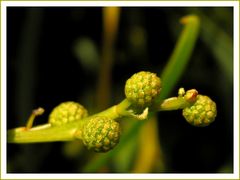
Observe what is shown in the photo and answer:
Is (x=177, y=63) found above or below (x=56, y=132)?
above

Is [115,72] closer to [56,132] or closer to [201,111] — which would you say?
[56,132]

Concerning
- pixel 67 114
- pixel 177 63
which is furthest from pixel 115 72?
pixel 67 114

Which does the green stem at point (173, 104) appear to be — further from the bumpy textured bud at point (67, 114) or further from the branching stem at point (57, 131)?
the bumpy textured bud at point (67, 114)

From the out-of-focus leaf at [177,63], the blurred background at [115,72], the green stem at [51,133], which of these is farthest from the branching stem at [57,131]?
the blurred background at [115,72]

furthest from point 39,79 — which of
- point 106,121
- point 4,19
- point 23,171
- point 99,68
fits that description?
point 106,121

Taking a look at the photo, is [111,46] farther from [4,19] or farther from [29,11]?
[4,19]

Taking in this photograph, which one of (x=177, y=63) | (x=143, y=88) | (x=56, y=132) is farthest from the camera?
(x=177, y=63)

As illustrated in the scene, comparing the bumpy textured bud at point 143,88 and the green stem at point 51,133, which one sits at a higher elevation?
the bumpy textured bud at point 143,88
